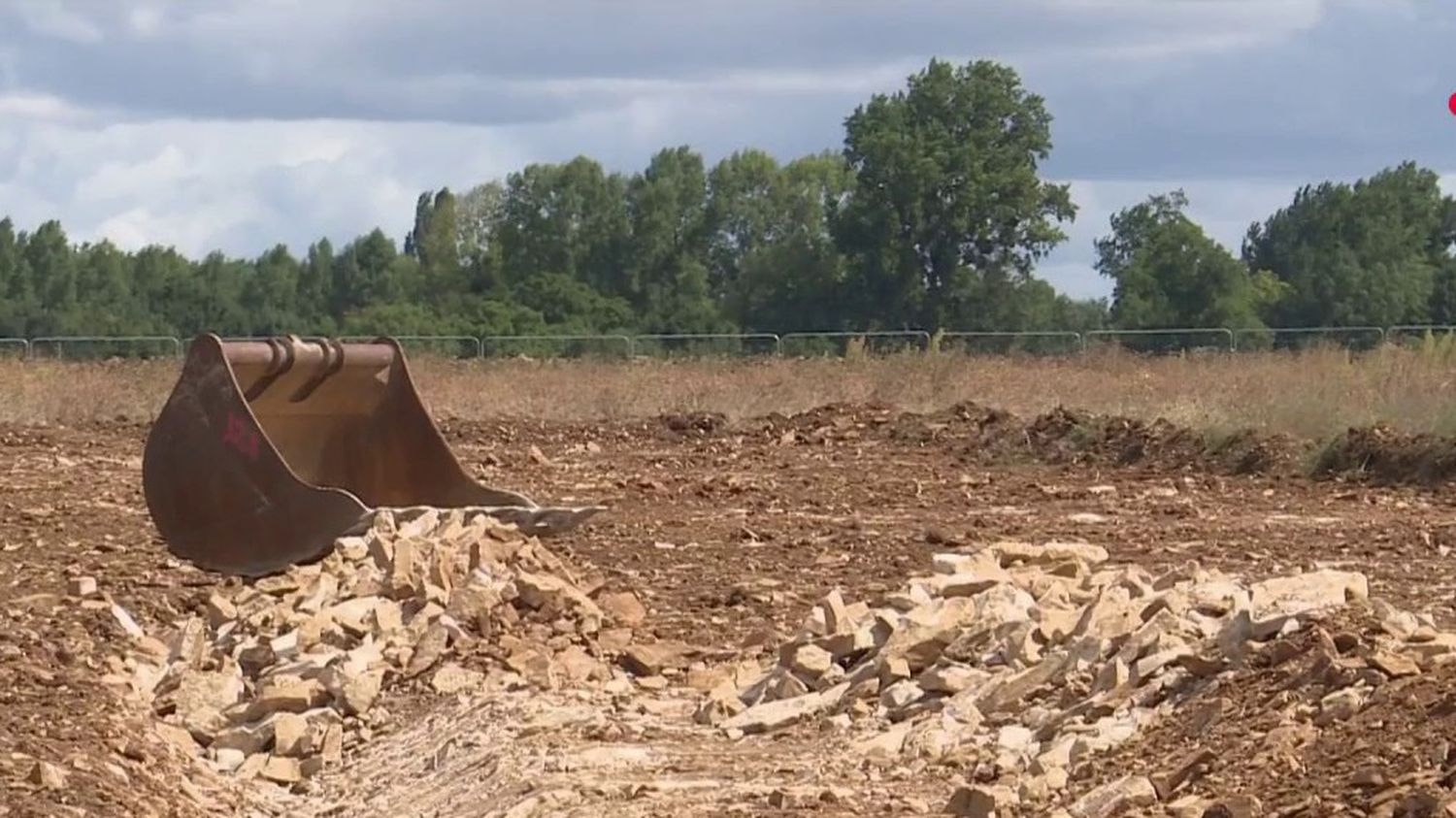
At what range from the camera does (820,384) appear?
1132 inches

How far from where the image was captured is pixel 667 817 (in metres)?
6.67

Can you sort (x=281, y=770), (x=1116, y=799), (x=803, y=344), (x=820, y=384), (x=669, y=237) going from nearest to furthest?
(x=1116, y=799) → (x=281, y=770) → (x=820, y=384) → (x=803, y=344) → (x=669, y=237)

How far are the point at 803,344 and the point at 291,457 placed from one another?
24.4 metres

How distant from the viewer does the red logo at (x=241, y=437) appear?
11203 millimetres

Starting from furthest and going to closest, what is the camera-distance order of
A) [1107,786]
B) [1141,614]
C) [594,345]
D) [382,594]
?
[594,345] < [382,594] < [1141,614] < [1107,786]

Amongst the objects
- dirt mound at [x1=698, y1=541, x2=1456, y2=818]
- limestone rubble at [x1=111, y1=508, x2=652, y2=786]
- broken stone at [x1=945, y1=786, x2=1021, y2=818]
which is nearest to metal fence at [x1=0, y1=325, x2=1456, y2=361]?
limestone rubble at [x1=111, y1=508, x2=652, y2=786]

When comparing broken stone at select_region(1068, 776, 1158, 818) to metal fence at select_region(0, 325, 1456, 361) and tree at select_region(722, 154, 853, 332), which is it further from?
tree at select_region(722, 154, 853, 332)

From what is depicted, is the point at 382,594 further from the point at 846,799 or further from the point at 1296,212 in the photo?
the point at 1296,212

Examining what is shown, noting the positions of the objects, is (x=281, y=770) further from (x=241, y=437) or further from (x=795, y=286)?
(x=795, y=286)

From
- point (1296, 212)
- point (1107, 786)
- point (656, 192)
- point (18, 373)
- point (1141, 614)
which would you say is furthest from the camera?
point (656, 192)

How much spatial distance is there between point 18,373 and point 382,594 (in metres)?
21.0

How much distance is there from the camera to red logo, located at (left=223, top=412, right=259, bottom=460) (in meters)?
11.2

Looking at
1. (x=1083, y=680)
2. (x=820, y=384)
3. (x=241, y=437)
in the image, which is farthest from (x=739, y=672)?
(x=820, y=384)

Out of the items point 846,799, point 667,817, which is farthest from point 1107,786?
point 667,817
